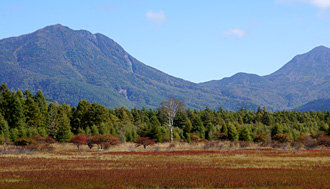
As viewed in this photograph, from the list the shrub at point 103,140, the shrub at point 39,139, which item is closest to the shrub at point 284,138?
the shrub at point 103,140

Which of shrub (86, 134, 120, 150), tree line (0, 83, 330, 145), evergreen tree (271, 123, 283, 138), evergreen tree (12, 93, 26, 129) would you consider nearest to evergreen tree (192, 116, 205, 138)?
tree line (0, 83, 330, 145)

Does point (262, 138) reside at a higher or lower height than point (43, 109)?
lower

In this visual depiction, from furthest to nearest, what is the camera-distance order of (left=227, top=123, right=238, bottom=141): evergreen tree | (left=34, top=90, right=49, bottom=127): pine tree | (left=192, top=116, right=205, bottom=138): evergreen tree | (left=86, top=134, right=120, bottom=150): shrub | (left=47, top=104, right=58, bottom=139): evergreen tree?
1. (left=192, top=116, right=205, bottom=138): evergreen tree
2. (left=34, top=90, right=49, bottom=127): pine tree
3. (left=47, top=104, right=58, bottom=139): evergreen tree
4. (left=227, top=123, right=238, bottom=141): evergreen tree
5. (left=86, top=134, right=120, bottom=150): shrub

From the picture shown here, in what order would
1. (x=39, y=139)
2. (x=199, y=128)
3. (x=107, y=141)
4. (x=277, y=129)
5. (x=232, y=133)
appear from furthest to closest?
(x=199, y=128) < (x=277, y=129) < (x=232, y=133) < (x=107, y=141) < (x=39, y=139)

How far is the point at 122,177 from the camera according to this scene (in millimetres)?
23891

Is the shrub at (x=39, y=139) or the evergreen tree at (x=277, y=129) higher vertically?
the evergreen tree at (x=277, y=129)

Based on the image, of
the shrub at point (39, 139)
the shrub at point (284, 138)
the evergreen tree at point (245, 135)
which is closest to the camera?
the shrub at point (39, 139)

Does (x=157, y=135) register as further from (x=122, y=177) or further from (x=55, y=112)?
(x=122, y=177)

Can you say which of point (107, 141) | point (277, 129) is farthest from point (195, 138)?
point (107, 141)

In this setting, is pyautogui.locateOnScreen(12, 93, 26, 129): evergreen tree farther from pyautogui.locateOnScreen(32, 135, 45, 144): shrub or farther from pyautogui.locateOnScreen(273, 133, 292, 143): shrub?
pyautogui.locateOnScreen(273, 133, 292, 143): shrub

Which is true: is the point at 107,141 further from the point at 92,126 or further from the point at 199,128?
the point at 199,128

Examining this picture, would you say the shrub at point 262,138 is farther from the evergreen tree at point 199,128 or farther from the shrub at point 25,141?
the shrub at point 25,141

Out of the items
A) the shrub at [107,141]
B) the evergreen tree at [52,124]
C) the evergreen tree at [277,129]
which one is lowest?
the shrub at [107,141]

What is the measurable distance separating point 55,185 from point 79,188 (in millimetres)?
1651
